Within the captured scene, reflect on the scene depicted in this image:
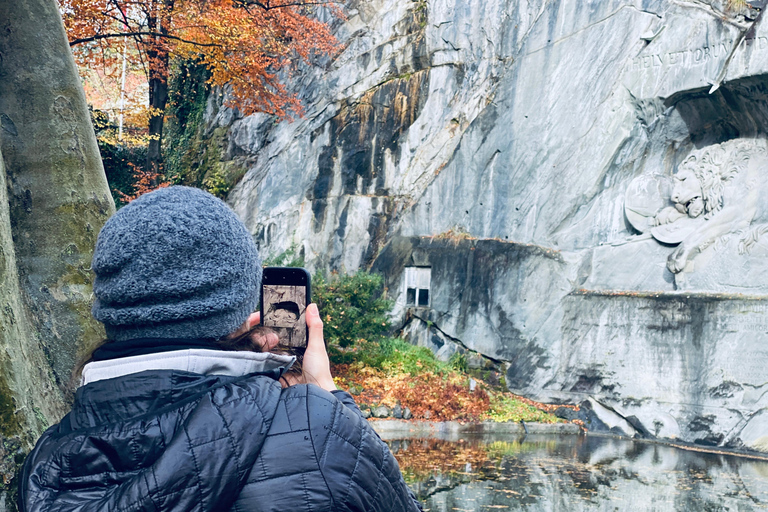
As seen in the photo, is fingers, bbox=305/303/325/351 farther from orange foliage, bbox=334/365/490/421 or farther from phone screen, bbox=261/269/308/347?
orange foliage, bbox=334/365/490/421

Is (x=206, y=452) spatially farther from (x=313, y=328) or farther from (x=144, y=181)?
(x=144, y=181)

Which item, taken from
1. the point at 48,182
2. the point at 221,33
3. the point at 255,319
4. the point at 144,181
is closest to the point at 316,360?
the point at 255,319

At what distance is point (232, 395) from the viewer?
114 centimetres

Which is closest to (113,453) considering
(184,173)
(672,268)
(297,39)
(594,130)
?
(672,268)

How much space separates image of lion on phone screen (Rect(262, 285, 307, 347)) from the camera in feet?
5.52

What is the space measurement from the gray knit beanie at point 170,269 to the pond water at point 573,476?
221 inches

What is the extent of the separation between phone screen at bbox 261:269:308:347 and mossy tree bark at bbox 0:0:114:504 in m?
1.34

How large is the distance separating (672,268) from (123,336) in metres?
12.3

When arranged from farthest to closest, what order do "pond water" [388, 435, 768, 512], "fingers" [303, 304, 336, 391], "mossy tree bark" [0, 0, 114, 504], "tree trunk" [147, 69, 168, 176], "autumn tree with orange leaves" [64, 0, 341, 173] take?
"tree trunk" [147, 69, 168, 176], "autumn tree with orange leaves" [64, 0, 341, 173], "pond water" [388, 435, 768, 512], "mossy tree bark" [0, 0, 114, 504], "fingers" [303, 304, 336, 391]

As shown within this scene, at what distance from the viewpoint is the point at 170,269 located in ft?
4.01

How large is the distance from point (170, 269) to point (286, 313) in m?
0.60

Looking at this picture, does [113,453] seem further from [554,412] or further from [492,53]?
[492,53]

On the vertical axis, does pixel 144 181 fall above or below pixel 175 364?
above

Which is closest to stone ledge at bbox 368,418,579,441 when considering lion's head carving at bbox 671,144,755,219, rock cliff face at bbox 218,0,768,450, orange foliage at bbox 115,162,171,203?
rock cliff face at bbox 218,0,768,450
